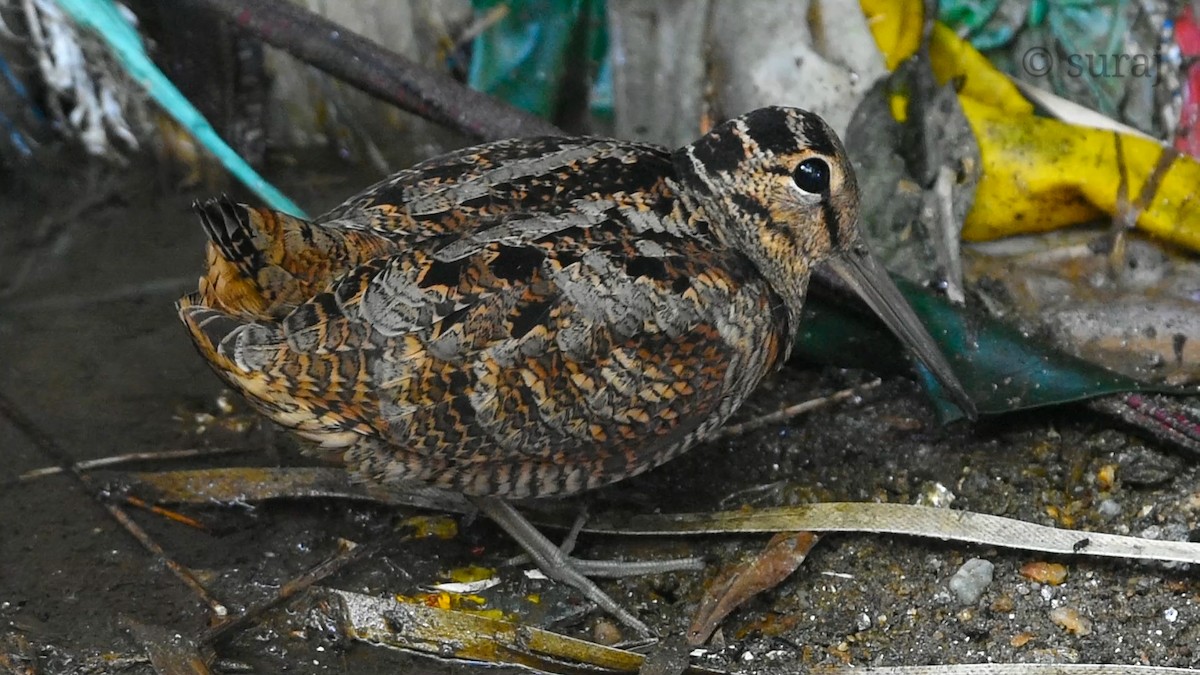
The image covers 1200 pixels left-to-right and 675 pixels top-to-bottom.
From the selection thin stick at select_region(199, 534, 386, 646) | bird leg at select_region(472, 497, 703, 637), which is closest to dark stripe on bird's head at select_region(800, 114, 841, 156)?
bird leg at select_region(472, 497, 703, 637)

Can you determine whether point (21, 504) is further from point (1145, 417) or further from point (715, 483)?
point (1145, 417)

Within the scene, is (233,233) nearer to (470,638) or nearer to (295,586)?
(295,586)

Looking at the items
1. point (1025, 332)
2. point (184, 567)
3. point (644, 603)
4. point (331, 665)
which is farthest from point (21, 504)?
point (1025, 332)

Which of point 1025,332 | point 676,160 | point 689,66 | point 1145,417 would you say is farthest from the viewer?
point 689,66

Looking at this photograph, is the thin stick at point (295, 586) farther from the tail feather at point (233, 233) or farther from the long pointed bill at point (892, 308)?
the long pointed bill at point (892, 308)

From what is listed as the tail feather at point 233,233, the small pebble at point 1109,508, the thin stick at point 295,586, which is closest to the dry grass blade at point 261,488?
the thin stick at point 295,586

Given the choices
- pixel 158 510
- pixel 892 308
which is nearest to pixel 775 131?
pixel 892 308
